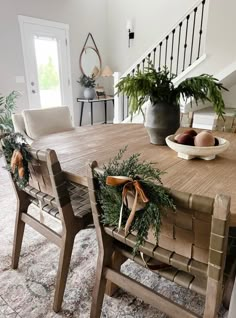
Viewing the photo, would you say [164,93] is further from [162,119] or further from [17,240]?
[17,240]

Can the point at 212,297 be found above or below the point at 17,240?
above

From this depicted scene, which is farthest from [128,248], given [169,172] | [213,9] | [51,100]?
[51,100]

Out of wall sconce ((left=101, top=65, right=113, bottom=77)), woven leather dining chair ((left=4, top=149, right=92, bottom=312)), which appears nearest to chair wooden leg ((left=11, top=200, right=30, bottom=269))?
woven leather dining chair ((left=4, top=149, right=92, bottom=312))

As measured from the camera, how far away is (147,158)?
1320 mm

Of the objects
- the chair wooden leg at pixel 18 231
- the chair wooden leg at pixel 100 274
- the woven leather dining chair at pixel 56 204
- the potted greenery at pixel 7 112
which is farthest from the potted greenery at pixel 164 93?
the potted greenery at pixel 7 112

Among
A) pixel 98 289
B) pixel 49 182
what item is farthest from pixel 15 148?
pixel 98 289

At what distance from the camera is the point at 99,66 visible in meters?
5.77

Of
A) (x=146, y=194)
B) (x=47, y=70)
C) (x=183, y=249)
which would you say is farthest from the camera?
(x=47, y=70)

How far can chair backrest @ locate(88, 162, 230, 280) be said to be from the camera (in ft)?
2.13

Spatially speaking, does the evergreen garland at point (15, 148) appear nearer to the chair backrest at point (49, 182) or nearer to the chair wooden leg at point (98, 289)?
the chair backrest at point (49, 182)

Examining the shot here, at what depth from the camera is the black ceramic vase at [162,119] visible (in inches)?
57.2

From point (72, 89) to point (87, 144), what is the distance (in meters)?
4.00

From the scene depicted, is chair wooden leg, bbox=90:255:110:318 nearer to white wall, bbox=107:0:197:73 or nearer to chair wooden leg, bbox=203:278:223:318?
chair wooden leg, bbox=203:278:223:318

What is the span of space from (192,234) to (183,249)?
0.10 meters
